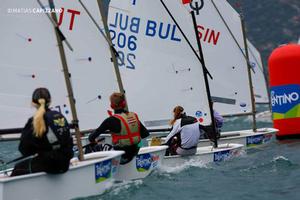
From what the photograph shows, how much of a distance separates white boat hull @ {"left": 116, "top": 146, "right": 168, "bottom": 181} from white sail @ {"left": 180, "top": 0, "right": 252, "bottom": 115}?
697 centimetres

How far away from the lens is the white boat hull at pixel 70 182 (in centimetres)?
909

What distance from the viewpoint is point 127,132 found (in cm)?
1134

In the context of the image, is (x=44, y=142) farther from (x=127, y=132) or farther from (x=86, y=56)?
(x=86, y=56)

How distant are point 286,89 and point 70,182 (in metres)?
9.60

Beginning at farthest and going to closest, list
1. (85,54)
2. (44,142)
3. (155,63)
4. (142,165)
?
(155,63)
(85,54)
(142,165)
(44,142)

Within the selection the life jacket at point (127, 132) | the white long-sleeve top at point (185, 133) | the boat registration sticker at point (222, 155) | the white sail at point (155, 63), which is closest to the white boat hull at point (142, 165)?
the life jacket at point (127, 132)

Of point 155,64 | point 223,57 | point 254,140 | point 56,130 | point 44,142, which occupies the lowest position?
point 254,140

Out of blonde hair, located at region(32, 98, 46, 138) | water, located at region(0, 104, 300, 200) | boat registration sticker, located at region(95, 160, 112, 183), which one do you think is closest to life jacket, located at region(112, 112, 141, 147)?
water, located at region(0, 104, 300, 200)

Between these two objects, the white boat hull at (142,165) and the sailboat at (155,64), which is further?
the sailboat at (155,64)

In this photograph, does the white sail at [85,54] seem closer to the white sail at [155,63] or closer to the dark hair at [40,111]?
the white sail at [155,63]

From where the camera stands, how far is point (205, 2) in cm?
1920

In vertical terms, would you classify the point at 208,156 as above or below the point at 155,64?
below

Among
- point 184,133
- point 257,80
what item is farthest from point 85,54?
point 257,80

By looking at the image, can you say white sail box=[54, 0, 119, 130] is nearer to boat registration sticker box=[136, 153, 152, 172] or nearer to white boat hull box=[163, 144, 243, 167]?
white boat hull box=[163, 144, 243, 167]
